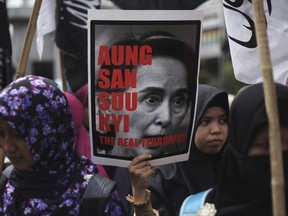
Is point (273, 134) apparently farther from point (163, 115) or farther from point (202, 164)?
point (202, 164)

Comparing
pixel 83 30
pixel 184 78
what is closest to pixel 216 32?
pixel 83 30

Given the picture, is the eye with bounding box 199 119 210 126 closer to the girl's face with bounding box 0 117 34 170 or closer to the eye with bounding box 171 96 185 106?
the eye with bounding box 171 96 185 106

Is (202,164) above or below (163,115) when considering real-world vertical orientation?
below

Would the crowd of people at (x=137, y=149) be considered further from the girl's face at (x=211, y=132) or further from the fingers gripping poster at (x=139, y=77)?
the girl's face at (x=211, y=132)

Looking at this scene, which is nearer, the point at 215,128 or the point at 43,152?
the point at 43,152

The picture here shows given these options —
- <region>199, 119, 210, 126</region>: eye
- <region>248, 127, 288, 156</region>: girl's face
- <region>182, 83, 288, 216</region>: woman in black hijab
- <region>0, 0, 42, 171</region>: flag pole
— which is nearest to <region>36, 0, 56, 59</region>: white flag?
<region>0, 0, 42, 171</region>: flag pole

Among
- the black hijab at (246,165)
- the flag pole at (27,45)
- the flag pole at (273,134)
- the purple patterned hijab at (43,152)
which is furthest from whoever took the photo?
the flag pole at (27,45)

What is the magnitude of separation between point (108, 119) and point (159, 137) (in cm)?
21

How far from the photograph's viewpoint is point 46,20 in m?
4.82

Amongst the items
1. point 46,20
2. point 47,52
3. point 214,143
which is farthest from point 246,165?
point 47,52

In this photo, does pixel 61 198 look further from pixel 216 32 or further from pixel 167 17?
pixel 216 32

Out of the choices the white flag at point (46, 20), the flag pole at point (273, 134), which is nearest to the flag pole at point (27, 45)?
the white flag at point (46, 20)

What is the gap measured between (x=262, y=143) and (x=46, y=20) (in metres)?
2.97

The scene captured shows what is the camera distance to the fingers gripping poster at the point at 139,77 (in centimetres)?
268
